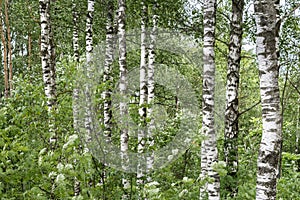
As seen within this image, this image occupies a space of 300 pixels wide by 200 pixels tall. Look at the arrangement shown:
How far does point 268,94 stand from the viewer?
3.29 m

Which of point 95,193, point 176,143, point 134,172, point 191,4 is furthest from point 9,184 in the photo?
point 191,4

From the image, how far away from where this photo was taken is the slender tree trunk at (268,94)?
3256mm

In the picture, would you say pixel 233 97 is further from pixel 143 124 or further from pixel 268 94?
pixel 268 94

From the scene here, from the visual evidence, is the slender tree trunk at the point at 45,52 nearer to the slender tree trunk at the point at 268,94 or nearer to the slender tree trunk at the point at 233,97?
the slender tree trunk at the point at 233,97

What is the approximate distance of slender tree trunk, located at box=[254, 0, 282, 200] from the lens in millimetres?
3256

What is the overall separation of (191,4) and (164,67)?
384 centimetres

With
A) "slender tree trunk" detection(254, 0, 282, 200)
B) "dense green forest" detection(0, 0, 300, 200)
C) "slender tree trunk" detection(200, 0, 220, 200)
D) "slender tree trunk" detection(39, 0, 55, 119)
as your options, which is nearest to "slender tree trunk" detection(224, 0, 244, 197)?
"dense green forest" detection(0, 0, 300, 200)

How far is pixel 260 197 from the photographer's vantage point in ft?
10.7

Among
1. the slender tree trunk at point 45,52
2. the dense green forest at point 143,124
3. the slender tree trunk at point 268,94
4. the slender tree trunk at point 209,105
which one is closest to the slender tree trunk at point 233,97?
the dense green forest at point 143,124

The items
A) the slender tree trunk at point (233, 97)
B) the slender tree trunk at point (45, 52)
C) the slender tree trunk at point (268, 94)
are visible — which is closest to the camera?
the slender tree trunk at point (268, 94)

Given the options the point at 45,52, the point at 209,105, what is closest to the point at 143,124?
the point at 209,105

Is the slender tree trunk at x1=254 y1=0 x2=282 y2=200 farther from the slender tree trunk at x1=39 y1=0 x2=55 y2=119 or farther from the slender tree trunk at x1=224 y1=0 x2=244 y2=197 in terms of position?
the slender tree trunk at x1=39 y1=0 x2=55 y2=119

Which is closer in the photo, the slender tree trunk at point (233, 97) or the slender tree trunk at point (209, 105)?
the slender tree trunk at point (209, 105)

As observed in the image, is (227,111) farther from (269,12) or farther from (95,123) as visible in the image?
(269,12)
